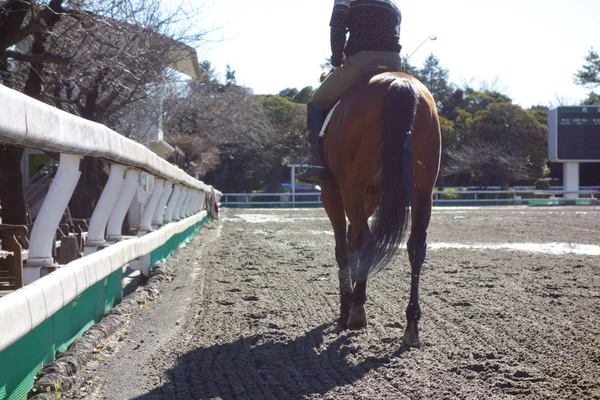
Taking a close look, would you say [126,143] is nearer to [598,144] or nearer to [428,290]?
[428,290]

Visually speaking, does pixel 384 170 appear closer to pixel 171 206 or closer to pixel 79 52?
pixel 171 206

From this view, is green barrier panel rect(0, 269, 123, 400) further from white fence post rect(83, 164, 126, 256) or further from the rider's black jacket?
the rider's black jacket

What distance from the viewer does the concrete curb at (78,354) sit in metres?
3.40

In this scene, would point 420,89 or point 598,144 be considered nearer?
point 420,89

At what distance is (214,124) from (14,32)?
76.3ft

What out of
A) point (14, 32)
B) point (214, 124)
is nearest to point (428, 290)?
point (14, 32)

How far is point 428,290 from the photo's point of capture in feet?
22.1

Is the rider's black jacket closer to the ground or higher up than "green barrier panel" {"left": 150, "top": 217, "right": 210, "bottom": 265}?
higher up

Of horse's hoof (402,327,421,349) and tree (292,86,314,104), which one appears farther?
tree (292,86,314,104)

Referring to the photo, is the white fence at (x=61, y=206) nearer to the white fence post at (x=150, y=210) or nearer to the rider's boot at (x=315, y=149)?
the white fence post at (x=150, y=210)

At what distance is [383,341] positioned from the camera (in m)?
4.77

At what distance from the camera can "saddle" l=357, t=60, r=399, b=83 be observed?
5707mm

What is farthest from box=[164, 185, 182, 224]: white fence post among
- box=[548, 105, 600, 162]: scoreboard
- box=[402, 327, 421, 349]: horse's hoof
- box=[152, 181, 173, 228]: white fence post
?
box=[548, 105, 600, 162]: scoreboard

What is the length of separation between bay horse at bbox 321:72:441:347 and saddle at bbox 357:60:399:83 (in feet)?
0.65
